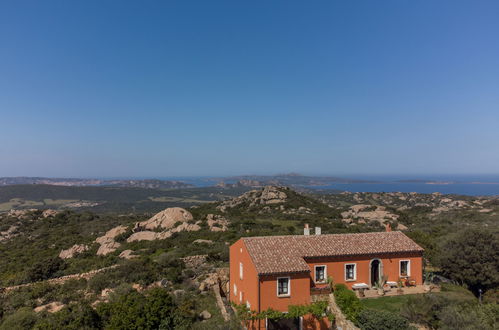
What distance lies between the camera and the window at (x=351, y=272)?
2034 centimetres

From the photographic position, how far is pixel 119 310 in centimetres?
1630

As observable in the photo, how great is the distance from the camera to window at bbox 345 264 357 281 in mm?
20344

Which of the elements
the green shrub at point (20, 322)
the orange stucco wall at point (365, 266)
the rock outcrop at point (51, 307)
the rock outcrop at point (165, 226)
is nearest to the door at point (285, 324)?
the orange stucco wall at point (365, 266)

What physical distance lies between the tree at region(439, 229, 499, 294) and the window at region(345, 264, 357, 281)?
9.26 meters

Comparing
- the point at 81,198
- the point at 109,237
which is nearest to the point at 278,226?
the point at 109,237

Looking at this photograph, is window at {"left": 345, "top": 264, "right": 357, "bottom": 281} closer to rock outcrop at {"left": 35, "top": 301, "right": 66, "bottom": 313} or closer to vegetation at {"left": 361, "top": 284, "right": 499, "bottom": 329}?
vegetation at {"left": 361, "top": 284, "right": 499, "bottom": 329}

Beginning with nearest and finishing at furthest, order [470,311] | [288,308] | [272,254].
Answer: [470,311], [288,308], [272,254]

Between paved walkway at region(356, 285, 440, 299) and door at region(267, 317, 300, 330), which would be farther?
paved walkway at region(356, 285, 440, 299)

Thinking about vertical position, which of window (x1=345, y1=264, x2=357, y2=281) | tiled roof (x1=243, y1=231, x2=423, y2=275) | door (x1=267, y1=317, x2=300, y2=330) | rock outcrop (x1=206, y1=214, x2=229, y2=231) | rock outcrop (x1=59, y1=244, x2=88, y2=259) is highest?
tiled roof (x1=243, y1=231, x2=423, y2=275)

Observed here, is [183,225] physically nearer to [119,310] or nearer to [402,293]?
[119,310]

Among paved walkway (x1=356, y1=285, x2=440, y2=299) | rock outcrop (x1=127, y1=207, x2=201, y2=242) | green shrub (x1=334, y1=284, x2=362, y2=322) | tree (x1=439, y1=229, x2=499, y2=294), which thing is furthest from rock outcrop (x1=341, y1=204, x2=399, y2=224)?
green shrub (x1=334, y1=284, x2=362, y2=322)

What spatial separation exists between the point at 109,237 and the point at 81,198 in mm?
153198

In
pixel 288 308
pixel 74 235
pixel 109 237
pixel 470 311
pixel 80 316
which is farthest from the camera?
pixel 74 235

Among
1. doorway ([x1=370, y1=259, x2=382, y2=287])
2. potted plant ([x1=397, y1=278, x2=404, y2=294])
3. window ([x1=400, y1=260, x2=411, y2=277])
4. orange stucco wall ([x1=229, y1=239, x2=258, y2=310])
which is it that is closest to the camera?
orange stucco wall ([x1=229, y1=239, x2=258, y2=310])
